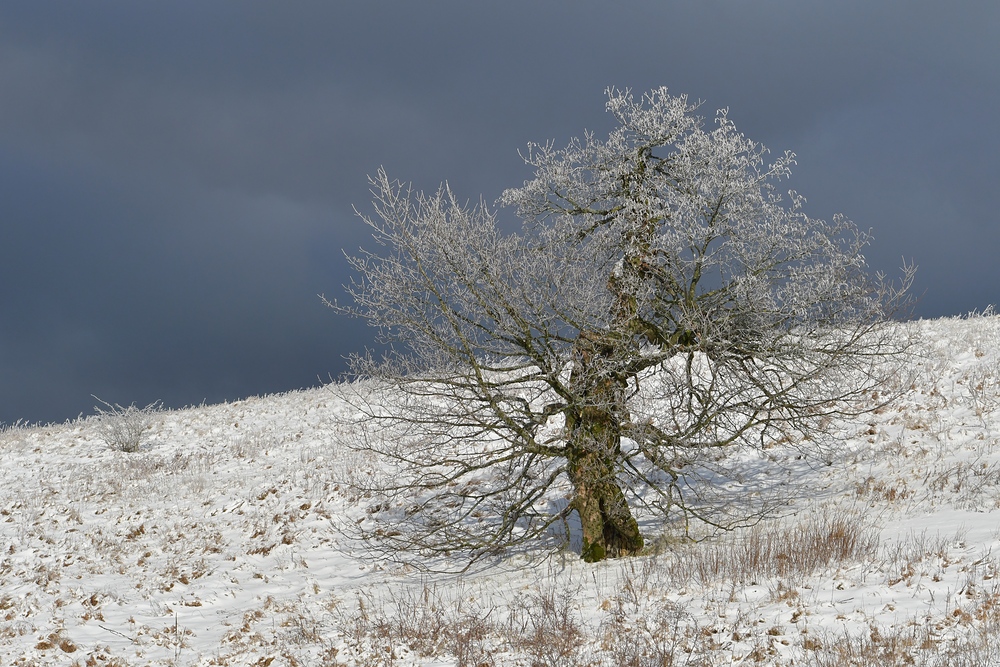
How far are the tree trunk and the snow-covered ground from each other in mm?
564

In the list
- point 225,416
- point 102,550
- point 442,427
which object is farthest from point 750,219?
point 225,416

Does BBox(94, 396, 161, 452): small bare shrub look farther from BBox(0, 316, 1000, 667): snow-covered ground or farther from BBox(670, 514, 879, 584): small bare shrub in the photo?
BBox(670, 514, 879, 584): small bare shrub

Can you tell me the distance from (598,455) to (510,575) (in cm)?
251

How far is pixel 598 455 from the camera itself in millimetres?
11375

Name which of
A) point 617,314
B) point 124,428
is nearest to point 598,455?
point 617,314

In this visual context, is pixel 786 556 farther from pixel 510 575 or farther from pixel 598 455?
pixel 510 575

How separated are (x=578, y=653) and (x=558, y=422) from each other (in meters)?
12.2

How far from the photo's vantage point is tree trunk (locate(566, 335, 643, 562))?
35.5 feet

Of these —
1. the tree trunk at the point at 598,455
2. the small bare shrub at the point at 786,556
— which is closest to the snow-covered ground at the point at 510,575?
the small bare shrub at the point at 786,556

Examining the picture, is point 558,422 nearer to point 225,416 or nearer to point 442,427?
point 442,427

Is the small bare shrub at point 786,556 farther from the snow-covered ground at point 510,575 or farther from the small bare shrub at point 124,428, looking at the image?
the small bare shrub at point 124,428

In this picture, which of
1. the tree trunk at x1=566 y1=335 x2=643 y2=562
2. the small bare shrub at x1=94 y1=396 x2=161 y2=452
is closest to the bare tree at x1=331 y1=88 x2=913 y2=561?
the tree trunk at x1=566 y1=335 x2=643 y2=562

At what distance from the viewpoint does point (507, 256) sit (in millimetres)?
10570

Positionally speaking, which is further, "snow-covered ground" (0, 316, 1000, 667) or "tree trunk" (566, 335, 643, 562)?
"tree trunk" (566, 335, 643, 562)
